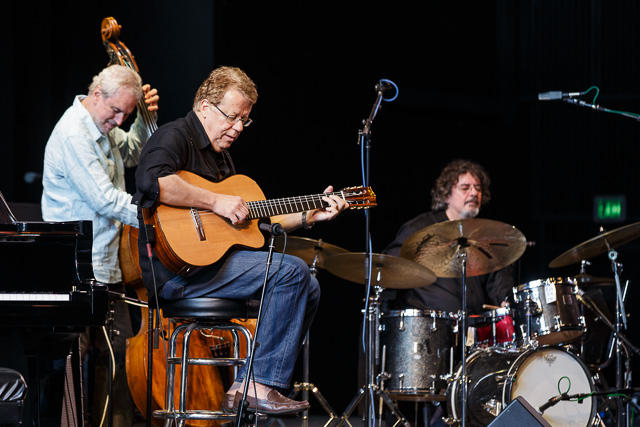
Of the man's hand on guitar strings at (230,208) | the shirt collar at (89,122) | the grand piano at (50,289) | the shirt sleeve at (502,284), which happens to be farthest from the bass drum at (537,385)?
the shirt collar at (89,122)

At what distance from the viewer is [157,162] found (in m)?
3.24

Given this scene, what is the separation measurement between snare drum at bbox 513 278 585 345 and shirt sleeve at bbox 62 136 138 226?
7.20 feet

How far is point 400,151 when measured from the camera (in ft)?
21.0

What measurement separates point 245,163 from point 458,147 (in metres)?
2.15

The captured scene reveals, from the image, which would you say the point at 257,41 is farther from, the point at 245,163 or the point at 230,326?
the point at 230,326

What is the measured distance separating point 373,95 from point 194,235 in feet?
10.5

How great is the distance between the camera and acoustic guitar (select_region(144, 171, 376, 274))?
10.3ft

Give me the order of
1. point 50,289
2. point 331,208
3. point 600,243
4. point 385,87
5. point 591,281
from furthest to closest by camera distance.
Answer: point 591,281 → point 600,243 → point 385,87 → point 331,208 → point 50,289

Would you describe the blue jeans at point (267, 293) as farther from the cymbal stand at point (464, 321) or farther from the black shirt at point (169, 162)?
the cymbal stand at point (464, 321)

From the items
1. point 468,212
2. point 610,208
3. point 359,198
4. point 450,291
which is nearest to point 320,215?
point 359,198

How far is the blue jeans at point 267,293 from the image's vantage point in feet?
10.5

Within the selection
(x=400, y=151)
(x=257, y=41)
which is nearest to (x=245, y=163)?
(x=257, y=41)

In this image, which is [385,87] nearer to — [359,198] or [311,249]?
[359,198]

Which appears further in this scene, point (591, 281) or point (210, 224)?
point (591, 281)
